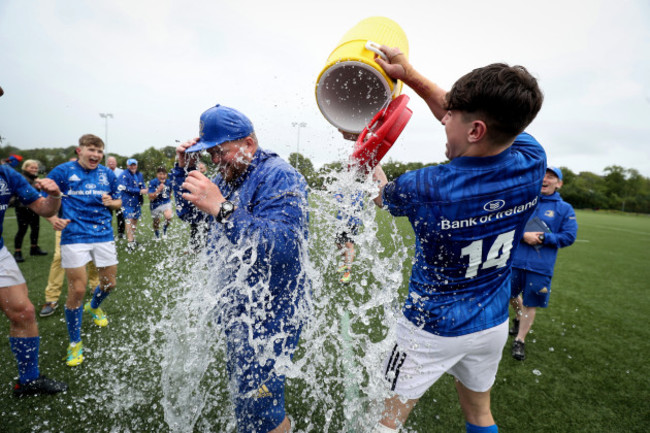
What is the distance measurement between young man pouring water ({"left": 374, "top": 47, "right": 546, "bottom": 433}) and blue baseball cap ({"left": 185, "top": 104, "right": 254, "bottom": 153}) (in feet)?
3.15

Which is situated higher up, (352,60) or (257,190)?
(352,60)

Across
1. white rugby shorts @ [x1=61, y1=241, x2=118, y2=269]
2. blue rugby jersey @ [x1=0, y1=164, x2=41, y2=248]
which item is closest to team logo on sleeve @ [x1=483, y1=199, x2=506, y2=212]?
blue rugby jersey @ [x1=0, y1=164, x2=41, y2=248]

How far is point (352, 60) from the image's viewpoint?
1715 millimetres

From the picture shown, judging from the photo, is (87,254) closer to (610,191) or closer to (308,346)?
(308,346)


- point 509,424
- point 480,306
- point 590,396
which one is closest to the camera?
point 480,306

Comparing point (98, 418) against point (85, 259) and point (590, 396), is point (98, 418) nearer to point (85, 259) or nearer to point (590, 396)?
point (85, 259)

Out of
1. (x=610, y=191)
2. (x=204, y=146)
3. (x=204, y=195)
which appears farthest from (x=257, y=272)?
(x=610, y=191)

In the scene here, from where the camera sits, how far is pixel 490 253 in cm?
177

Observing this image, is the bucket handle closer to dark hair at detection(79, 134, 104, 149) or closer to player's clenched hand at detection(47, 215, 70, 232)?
player's clenched hand at detection(47, 215, 70, 232)

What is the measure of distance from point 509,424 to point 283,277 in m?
2.75

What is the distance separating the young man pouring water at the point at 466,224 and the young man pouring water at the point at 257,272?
62cm

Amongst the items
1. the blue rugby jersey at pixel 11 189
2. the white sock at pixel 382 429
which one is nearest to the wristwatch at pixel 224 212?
the white sock at pixel 382 429

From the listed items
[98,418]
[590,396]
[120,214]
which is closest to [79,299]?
[98,418]

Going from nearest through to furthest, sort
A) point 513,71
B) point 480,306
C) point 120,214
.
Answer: point 513,71 < point 480,306 < point 120,214
